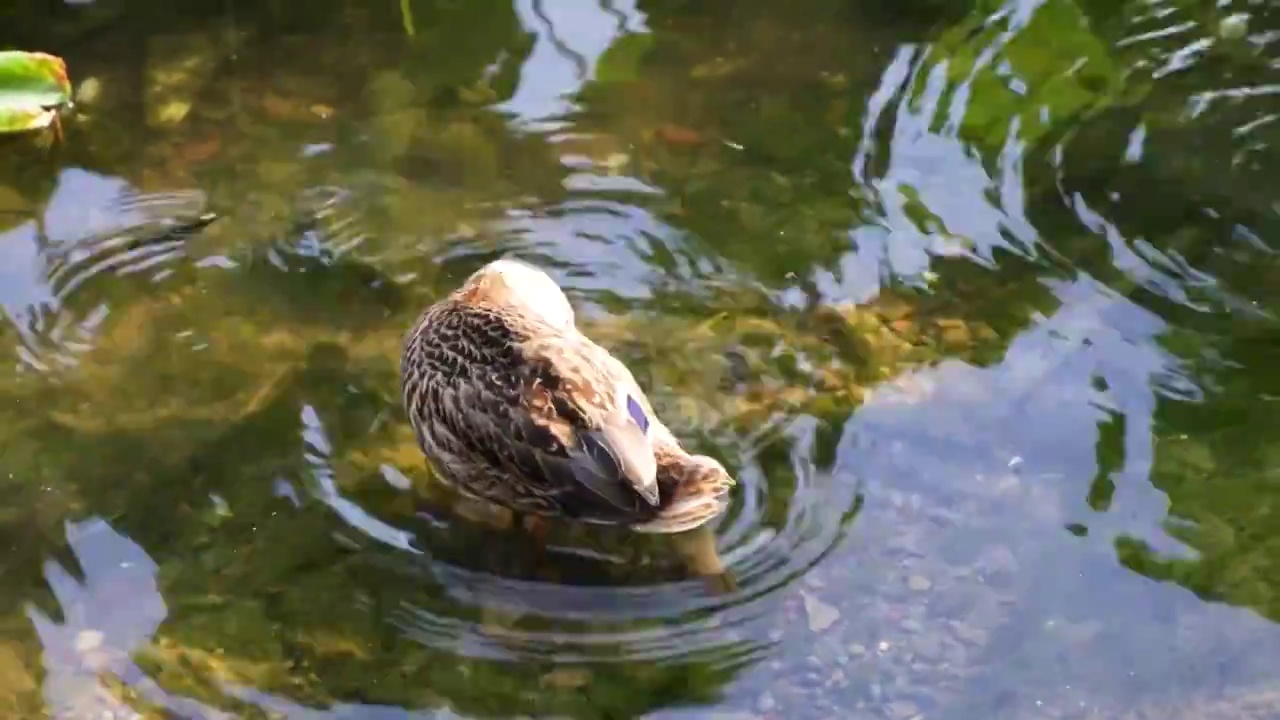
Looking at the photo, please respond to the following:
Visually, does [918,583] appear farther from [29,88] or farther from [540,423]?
[29,88]

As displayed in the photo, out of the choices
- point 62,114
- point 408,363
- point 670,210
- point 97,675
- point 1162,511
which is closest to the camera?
point 97,675

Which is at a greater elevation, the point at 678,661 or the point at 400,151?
the point at 400,151

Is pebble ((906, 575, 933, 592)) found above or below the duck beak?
below

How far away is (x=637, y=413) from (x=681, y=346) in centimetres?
66

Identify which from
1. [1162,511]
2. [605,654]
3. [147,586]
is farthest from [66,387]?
[1162,511]

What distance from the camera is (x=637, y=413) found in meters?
3.28

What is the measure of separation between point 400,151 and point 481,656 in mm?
1954

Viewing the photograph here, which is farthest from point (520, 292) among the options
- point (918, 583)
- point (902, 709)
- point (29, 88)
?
point (29, 88)

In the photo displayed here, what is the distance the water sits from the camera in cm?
316

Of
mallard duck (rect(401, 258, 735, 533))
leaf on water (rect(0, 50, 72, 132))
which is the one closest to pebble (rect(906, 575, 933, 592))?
mallard duck (rect(401, 258, 735, 533))

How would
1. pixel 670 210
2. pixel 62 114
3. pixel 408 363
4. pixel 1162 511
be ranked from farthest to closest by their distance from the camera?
pixel 62 114 < pixel 670 210 < pixel 408 363 < pixel 1162 511

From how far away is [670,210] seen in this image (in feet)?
14.3

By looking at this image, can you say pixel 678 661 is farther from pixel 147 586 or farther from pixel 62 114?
pixel 62 114

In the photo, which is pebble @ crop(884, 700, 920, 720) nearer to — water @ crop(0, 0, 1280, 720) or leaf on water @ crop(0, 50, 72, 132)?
water @ crop(0, 0, 1280, 720)
